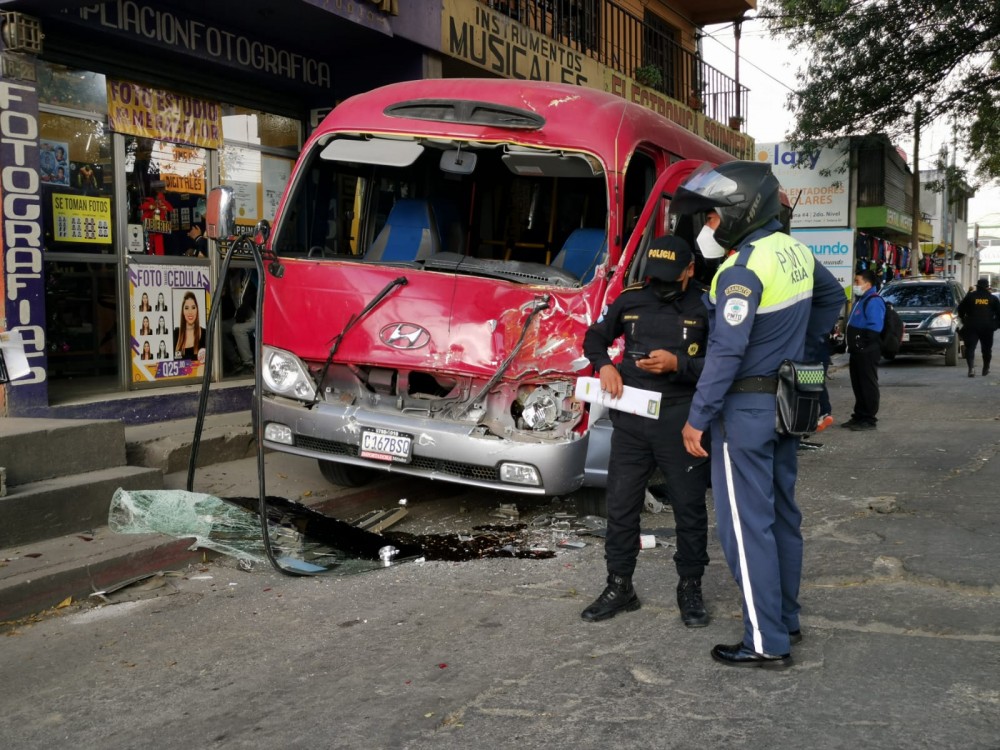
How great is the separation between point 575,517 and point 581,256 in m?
1.74

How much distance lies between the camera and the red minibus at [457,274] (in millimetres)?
5770

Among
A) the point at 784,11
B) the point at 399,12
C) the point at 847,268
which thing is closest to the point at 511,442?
the point at 399,12

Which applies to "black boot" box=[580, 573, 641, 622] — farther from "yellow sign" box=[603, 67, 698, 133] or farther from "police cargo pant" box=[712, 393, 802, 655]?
"yellow sign" box=[603, 67, 698, 133]

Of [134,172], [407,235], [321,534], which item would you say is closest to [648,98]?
[134,172]

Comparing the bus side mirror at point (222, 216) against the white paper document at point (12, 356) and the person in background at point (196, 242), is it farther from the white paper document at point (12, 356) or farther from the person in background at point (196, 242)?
the person in background at point (196, 242)

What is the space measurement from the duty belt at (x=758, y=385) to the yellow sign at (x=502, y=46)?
25.3ft

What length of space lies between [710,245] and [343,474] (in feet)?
13.0

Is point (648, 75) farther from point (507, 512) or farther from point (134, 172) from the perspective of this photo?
point (507, 512)

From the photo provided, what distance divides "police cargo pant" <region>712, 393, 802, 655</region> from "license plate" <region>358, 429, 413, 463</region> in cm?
235

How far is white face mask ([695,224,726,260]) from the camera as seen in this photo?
13.1 feet

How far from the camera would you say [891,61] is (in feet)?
59.0

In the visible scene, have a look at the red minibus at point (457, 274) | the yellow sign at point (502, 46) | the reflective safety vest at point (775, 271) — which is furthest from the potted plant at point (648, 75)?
the reflective safety vest at point (775, 271)

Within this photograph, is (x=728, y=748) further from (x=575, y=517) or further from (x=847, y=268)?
(x=847, y=268)

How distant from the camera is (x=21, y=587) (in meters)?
4.64
